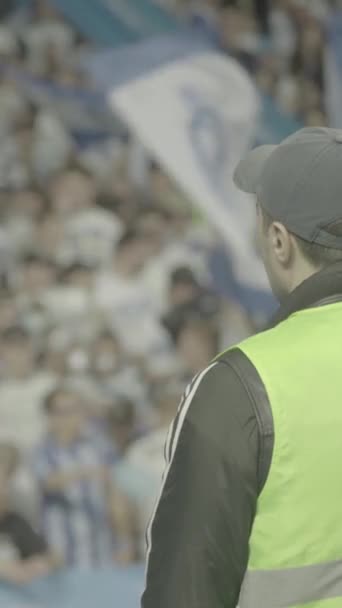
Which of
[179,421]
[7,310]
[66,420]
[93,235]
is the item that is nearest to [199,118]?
[93,235]

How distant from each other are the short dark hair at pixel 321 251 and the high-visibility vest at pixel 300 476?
0.16ft

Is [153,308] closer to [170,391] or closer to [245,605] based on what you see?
[170,391]

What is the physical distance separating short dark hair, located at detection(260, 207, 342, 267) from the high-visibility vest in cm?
5

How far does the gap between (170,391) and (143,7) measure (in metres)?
1.87

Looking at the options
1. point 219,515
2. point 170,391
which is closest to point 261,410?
point 219,515

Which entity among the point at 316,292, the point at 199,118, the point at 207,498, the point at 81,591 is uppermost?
the point at 316,292

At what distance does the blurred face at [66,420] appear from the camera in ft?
10.0

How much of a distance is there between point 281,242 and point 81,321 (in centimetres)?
269

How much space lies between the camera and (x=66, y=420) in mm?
3086

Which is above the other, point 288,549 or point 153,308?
point 288,549

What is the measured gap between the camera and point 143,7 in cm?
462

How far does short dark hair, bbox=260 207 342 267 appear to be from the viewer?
0.92 meters

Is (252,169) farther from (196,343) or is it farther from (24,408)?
(196,343)

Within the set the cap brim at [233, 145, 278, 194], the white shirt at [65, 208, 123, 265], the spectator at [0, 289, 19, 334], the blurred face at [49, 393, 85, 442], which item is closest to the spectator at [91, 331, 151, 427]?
the blurred face at [49, 393, 85, 442]
